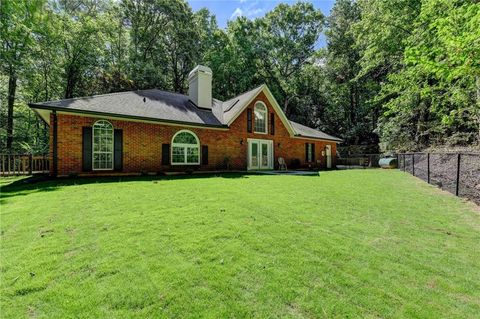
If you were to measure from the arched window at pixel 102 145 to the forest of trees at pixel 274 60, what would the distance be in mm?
8245

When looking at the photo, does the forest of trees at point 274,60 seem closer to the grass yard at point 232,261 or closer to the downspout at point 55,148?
the grass yard at point 232,261

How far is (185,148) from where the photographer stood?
46.2 ft

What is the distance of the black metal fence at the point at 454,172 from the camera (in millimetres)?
7391

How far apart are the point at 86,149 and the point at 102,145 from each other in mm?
677

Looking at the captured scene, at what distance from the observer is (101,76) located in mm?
24859

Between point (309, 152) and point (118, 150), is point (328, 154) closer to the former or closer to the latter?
point (309, 152)

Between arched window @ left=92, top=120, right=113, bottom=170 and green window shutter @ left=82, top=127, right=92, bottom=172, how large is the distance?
0.18m

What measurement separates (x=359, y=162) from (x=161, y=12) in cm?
2720

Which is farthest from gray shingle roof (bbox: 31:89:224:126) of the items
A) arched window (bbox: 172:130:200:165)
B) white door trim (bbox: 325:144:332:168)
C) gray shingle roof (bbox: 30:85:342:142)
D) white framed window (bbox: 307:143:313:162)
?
white door trim (bbox: 325:144:332:168)

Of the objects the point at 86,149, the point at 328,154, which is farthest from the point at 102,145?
the point at 328,154

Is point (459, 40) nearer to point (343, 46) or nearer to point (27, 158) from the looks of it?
point (27, 158)

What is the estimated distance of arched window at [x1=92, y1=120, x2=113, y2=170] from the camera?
11.4 m

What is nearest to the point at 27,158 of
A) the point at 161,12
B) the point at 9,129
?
the point at 9,129

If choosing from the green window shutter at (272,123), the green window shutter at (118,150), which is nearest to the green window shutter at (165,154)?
the green window shutter at (118,150)
